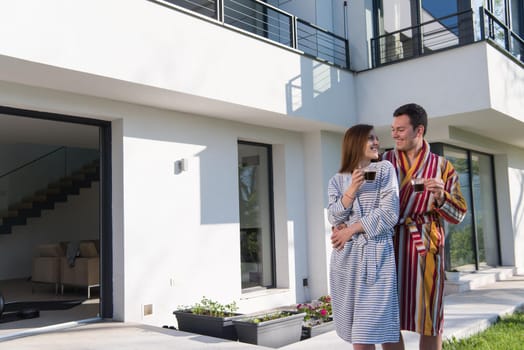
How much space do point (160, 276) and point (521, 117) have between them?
561 cm

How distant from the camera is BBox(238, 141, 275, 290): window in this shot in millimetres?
7023

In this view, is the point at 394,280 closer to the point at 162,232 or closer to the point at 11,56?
the point at 11,56

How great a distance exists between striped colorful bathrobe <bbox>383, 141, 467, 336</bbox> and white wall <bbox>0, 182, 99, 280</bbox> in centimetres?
989

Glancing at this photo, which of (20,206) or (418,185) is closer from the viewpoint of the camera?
(418,185)

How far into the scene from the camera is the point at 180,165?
19.1 ft

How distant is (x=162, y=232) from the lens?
557 cm

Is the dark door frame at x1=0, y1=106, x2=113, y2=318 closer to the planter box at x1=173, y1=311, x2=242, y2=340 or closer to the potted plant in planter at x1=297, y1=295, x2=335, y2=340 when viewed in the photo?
the planter box at x1=173, y1=311, x2=242, y2=340

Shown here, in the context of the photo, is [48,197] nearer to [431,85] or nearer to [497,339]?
[431,85]

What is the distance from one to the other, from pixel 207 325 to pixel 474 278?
4987 mm

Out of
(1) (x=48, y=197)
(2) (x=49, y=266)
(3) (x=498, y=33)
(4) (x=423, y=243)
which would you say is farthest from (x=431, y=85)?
(1) (x=48, y=197)

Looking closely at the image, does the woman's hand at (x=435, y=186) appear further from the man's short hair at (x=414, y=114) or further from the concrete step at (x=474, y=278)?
the concrete step at (x=474, y=278)

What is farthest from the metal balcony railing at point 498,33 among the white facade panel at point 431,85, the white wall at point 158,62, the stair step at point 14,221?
the stair step at point 14,221

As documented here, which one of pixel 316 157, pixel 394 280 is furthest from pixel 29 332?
pixel 316 157

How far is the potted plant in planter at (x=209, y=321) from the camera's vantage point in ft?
15.3
